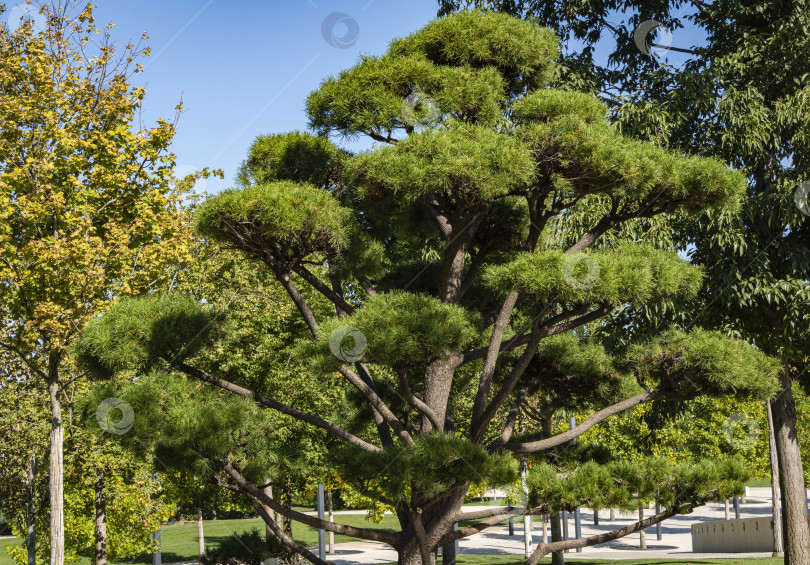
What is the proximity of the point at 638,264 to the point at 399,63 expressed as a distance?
322cm

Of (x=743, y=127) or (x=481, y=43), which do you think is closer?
(x=481, y=43)

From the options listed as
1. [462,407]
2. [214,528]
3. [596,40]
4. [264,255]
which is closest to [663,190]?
[264,255]

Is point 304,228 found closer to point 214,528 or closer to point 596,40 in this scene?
point 596,40

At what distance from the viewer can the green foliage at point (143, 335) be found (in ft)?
23.5

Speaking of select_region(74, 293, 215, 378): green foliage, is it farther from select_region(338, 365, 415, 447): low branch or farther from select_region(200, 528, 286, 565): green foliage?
select_region(200, 528, 286, 565): green foliage

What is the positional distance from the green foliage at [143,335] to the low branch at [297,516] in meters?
1.23

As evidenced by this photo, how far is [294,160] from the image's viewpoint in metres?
8.89

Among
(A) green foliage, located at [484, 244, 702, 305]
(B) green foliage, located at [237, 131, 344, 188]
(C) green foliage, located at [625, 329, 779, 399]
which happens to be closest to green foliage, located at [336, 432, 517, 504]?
(A) green foliage, located at [484, 244, 702, 305]

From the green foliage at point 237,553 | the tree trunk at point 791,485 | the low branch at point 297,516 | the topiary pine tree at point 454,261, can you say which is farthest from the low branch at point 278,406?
the tree trunk at point 791,485

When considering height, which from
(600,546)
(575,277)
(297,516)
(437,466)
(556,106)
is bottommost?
(600,546)

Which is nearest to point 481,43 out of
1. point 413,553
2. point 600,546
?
point 413,553

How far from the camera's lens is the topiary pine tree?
6562 mm

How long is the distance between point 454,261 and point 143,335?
3.36 m

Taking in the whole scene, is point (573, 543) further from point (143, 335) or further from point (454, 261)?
point (143, 335)
